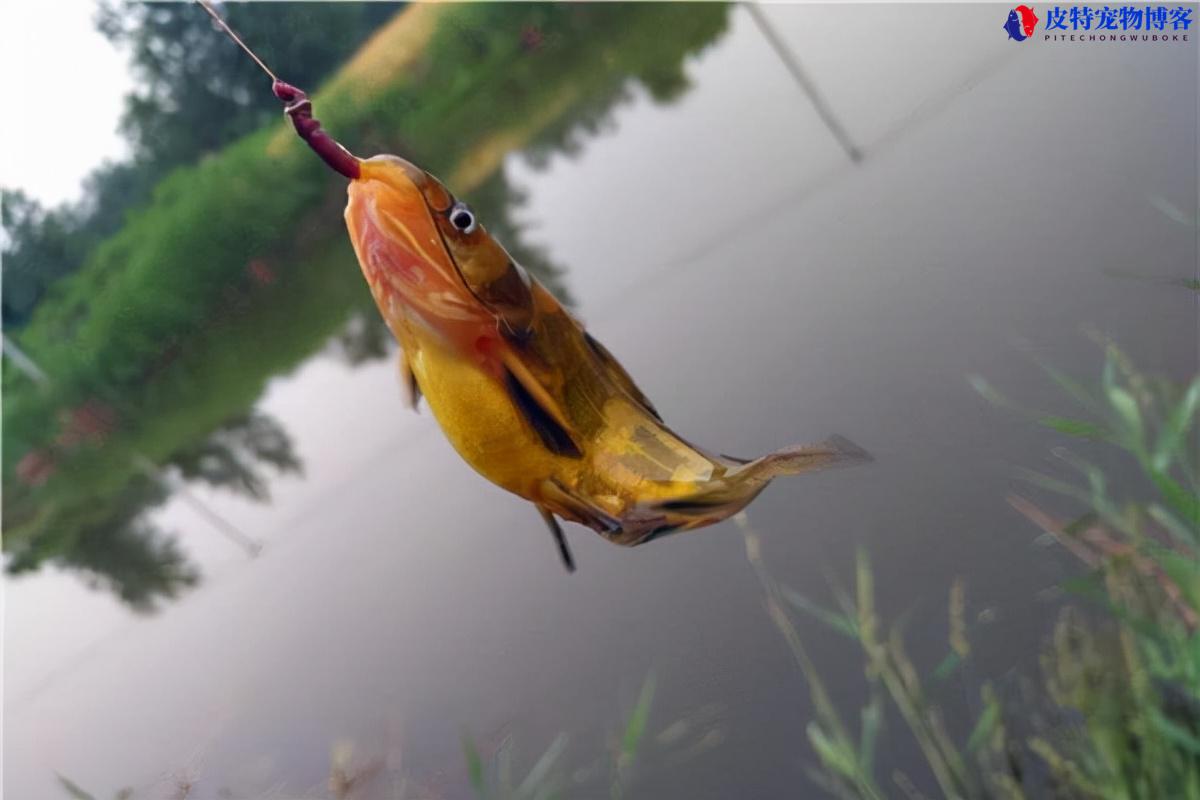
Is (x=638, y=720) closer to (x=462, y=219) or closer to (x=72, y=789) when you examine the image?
(x=462, y=219)

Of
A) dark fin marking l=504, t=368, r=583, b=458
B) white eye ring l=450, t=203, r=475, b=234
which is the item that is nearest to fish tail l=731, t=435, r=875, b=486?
dark fin marking l=504, t=368, r=583, b=458

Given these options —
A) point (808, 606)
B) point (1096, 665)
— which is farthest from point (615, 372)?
point (1096, 665)

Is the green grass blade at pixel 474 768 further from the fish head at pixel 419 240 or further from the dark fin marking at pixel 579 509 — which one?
the fish head at pixel 419 240

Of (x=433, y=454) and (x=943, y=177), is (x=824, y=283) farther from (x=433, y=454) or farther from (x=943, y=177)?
(x=433, y=454)

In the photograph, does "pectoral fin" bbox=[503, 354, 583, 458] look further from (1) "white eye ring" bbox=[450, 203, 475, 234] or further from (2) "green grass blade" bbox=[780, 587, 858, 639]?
(2) "green grass blade" bbox=[780, 587, 858, 639]

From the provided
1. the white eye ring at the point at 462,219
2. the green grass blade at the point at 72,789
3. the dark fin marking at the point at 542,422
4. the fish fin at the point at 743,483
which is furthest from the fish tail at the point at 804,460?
the green grass blade at the point at 72,789
